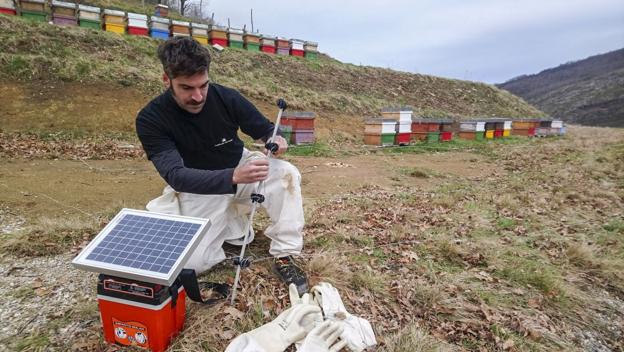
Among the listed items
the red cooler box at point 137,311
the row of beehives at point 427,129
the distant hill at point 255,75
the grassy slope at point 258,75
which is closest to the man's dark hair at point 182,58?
the red cooler box at point 137,311

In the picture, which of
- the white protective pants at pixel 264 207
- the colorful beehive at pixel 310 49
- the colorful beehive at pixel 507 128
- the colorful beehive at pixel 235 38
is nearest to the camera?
the white protective pants at pixel 264 207

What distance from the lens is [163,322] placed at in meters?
2.19

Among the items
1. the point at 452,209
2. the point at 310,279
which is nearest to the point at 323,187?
the point at 452,209

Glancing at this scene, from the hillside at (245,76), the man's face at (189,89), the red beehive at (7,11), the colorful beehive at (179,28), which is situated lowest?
the man's face at (189,89)

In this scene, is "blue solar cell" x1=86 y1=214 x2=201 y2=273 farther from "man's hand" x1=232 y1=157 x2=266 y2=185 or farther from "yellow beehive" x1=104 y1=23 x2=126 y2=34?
"yellow beehive" x1=104 y1=23 x2=126 y2=34

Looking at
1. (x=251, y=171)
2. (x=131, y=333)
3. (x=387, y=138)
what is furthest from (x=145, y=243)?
(x=387, y=138)

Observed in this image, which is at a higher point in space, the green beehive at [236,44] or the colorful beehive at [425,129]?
the green beehive at [236,44]

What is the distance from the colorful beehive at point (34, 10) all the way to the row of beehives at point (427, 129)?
13.7m

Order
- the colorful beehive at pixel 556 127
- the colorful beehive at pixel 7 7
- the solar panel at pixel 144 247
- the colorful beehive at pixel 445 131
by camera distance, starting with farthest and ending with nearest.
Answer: the colorful beehive at pixel 556 127 < the colorful beehive at pixel 445 131 < the colorful beehive at pixel 7 7 < the solar panel at pixel 144 247

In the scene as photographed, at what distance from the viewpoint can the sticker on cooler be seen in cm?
218

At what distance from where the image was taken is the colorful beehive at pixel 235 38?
65.3 feet

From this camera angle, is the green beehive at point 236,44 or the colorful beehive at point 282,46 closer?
the green beehive at point 236,44

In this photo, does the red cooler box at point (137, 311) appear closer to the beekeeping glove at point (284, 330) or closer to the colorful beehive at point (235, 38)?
the beekeeping glove at point (284, 330)

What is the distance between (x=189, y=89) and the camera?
2734 millimetres
